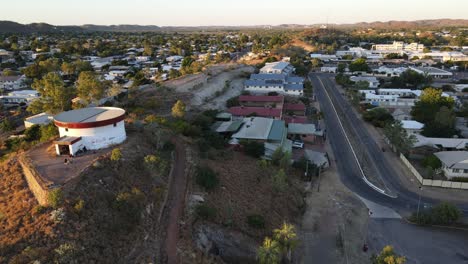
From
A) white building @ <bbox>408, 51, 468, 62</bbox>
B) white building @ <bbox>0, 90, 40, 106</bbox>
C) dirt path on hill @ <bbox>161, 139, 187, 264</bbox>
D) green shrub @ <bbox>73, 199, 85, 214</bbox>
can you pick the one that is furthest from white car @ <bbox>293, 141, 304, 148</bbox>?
white building @ <bbox>408, 51, 468, 62</bbox>

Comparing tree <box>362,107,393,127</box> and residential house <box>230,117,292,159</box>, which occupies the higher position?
residential house <box>230,117,292,159</box>

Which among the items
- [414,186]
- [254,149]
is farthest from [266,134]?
→ [414,186]

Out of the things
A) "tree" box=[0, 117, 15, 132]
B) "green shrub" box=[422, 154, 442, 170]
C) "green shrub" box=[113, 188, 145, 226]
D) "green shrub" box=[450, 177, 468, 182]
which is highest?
"green shrub" box=[113, 188, 145, 226]

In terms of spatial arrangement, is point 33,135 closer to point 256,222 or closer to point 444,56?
point 256,222

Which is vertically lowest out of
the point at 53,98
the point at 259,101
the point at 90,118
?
the point at 259,101

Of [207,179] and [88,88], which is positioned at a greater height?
[88,88]

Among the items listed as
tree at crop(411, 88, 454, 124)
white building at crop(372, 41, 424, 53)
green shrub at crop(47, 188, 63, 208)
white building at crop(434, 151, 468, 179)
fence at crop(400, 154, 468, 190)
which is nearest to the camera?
green shrub at crop(47, 188, 63, 208)

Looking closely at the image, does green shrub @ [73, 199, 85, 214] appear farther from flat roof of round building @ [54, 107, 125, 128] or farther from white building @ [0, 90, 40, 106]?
white building @ [0, 90, 40, 106]

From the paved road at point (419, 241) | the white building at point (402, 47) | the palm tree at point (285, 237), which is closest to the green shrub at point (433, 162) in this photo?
the paved road at point (419, 241)
